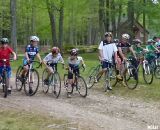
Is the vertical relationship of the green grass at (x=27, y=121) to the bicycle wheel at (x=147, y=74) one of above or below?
below

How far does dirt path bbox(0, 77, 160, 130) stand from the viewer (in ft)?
31.2

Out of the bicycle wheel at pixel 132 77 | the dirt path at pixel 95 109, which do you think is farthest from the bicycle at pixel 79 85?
the bicycle wheel at pixel 132 77

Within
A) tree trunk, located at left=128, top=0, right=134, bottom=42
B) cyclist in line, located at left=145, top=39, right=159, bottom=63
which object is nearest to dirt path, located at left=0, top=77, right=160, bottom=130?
cyclist in line, located at left=145, top=39, right=159, bottom=63

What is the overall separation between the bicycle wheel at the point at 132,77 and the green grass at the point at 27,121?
535 centimetres

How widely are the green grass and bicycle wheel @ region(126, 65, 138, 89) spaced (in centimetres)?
535

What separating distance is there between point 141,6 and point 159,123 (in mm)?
28340

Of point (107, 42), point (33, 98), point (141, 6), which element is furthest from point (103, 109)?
point (141, 6)

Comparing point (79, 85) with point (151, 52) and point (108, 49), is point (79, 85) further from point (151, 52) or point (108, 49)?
point (151, 52)

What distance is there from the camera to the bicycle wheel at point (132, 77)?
15.0m

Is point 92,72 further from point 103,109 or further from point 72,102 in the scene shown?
point 103,109

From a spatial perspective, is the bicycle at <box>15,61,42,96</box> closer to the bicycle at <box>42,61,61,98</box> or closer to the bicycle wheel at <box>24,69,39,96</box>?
the bicycle wheel at <box>24,69,39,96</box>

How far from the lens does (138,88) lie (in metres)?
15.2

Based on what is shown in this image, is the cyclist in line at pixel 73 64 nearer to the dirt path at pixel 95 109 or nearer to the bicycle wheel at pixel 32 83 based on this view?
the dirt path at pixel 95 109

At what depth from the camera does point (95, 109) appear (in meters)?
11.4
